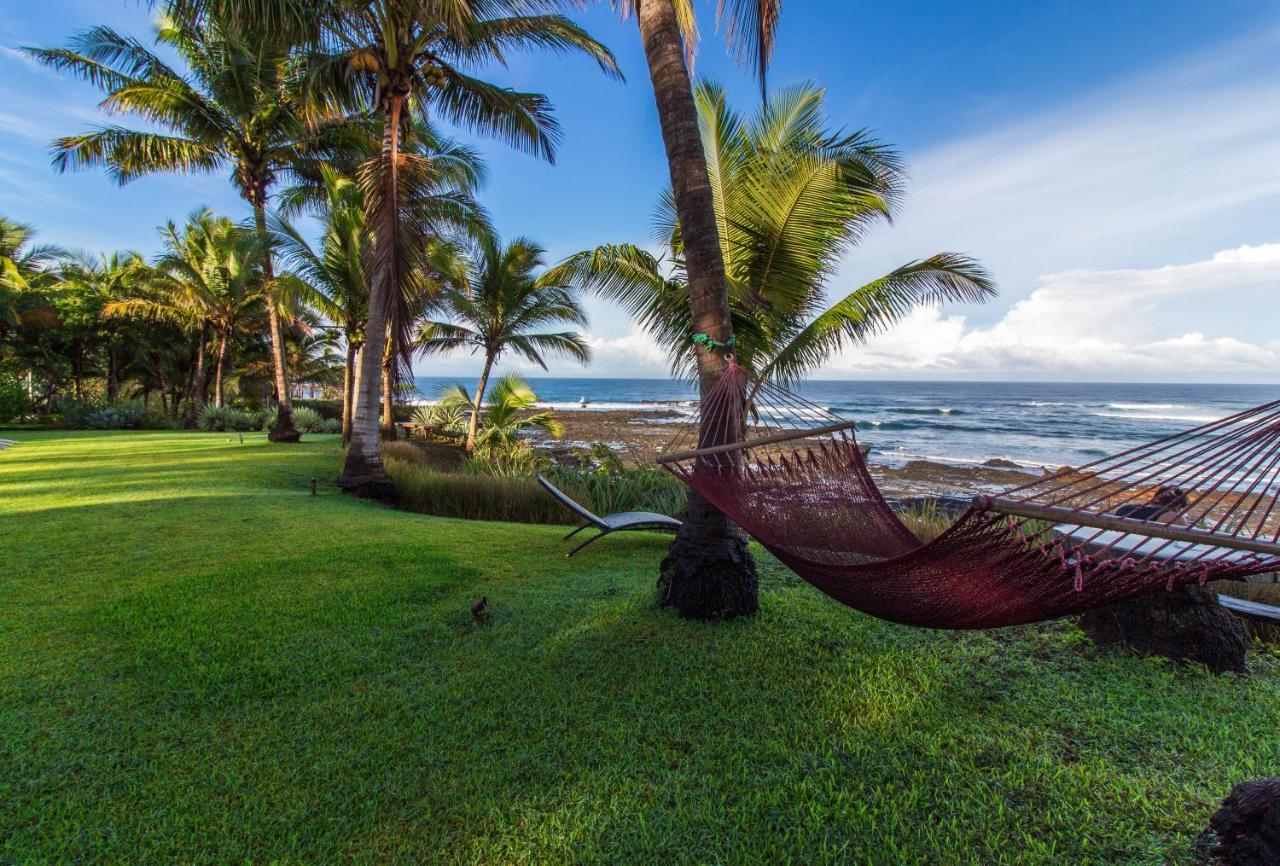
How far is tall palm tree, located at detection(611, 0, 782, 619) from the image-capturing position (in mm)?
2533

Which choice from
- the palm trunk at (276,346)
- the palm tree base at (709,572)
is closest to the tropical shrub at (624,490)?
the palm tree base at (709,572)

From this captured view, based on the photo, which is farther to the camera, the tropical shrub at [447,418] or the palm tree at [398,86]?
the tropical shrub at [447,418]

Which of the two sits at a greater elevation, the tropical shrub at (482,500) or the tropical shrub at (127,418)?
the tropical shrub at (127,418)

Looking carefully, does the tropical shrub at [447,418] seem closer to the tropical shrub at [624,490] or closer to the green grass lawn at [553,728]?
the tropical shrub at [624,490]

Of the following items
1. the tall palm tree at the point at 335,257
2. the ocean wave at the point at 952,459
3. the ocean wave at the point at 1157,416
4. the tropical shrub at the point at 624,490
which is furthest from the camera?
the ocean wave at the point at 1157,416

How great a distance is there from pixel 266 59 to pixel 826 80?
820cm

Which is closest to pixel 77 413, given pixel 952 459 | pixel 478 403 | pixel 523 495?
pixel 478 403

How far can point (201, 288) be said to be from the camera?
12203 mm

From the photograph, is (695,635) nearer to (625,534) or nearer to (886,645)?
(886,645)

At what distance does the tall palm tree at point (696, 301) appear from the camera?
2.53 m

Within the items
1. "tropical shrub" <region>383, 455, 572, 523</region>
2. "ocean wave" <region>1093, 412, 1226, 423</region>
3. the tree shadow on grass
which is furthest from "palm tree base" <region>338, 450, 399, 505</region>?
"ocean wave" <region>1093, 412, 1226, 423</region>

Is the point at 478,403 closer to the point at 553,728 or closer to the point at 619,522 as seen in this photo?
the point at 619,522

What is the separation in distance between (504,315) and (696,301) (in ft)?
28.8

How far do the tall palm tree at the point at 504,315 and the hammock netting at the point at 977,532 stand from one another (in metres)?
8.50
